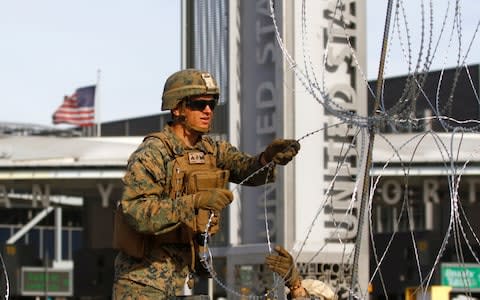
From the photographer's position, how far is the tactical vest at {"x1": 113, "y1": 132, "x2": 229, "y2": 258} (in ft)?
21.6

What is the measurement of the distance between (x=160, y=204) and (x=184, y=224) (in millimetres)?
166

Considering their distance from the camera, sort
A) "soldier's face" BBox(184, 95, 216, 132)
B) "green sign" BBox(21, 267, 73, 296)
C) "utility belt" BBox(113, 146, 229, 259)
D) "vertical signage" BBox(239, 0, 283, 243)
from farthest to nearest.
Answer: "green sign" BBox(21, 267, 73, 296) → "vertical signage" BBox(239, 0, 283, 243) → "soldier's face" BBox(184, 95, 216, 132) → "utility belt" BBox(113, 146, 229, 259)

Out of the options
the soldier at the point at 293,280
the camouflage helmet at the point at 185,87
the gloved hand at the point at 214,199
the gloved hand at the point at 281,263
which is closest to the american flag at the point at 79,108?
the soldier at the point at 293,280

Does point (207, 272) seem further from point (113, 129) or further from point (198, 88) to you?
point (113, 129)

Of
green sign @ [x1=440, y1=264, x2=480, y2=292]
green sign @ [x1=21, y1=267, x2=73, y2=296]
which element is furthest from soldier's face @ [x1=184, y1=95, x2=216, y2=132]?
green sign @ [x1=21, y1=267, x2=73, y2=296]

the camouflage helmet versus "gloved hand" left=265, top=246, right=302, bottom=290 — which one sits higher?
the camouflage helmet

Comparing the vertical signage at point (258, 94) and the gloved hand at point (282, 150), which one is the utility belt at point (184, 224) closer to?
the gloved hand at point (282, 150)

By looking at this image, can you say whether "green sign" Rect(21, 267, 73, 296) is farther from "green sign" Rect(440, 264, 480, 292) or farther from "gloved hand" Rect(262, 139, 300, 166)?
"gloved hand" Rect(262, 139, 300, 166)

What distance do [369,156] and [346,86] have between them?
52.1 ft

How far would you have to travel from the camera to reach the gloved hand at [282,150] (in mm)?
6812

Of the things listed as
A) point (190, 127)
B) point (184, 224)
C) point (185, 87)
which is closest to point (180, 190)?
point (184, 224)

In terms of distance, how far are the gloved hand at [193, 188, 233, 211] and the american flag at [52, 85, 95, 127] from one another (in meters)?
47.7

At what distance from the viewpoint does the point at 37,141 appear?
41781 mm

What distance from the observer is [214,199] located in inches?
251
